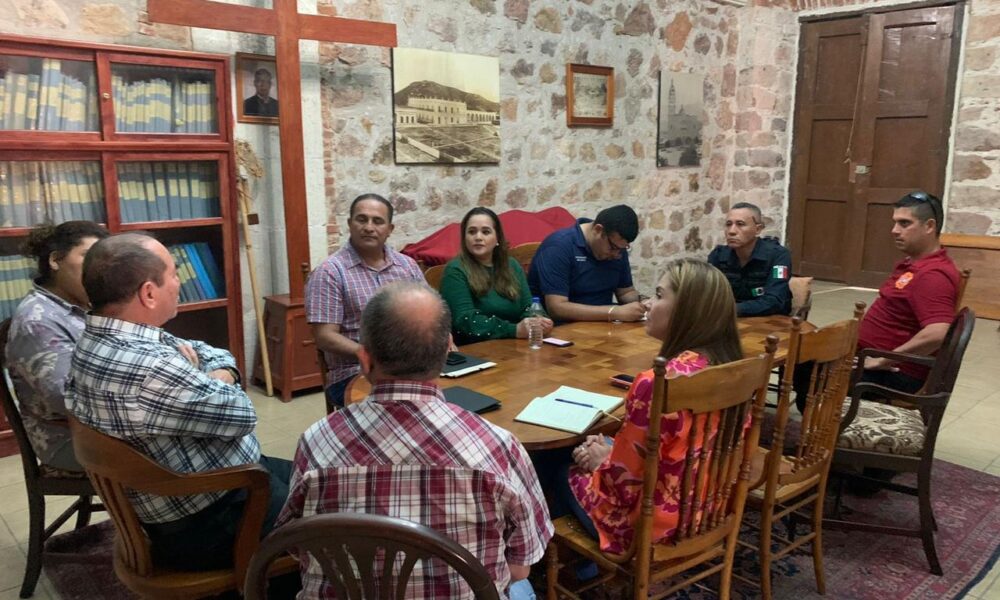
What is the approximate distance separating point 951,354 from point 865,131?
493cm

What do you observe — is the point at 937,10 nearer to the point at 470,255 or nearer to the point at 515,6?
the point at 515,6

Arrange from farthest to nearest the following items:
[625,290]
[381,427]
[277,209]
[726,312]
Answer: [277,209]
[625,290]
[726,312]
[381,427]

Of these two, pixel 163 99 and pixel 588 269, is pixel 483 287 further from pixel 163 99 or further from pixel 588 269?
pixel 163 99

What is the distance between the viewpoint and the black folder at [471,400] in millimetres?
1969

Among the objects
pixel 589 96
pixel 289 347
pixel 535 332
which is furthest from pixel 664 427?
pixel 589 96

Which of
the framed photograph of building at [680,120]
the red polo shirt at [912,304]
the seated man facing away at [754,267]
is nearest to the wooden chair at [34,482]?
the seated man facing away at [754,267]

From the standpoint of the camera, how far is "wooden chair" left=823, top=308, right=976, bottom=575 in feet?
7.72

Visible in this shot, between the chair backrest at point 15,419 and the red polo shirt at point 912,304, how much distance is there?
281cm

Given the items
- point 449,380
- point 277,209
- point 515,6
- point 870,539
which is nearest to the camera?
point 449,380

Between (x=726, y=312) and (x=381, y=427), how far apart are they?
96 cm

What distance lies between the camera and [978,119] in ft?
19.7

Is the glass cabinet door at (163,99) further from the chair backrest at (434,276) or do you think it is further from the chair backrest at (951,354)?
the chair backrest at (951,354)

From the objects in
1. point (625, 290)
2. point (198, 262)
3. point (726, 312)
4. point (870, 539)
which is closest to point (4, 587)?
point (198, 262)

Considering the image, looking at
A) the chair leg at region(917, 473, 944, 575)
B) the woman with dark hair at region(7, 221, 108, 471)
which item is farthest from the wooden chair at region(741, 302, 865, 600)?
the woman with dark hair at region(7, 221, 108, 471)
